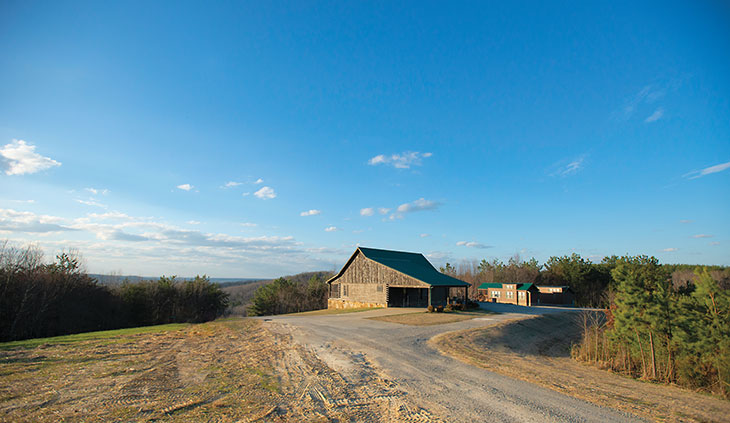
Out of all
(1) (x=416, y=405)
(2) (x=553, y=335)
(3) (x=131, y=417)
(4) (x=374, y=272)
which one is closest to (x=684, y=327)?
(1) (x=416, y=405)

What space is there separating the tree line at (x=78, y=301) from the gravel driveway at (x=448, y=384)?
1398 inches

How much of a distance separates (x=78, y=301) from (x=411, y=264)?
127 feet

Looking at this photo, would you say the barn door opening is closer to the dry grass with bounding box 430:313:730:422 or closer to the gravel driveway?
the dry grass with bounding box 430:313:730:422

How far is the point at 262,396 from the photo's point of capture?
27.1 ft

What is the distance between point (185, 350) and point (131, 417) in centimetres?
827

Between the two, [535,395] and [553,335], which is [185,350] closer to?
[535,395]

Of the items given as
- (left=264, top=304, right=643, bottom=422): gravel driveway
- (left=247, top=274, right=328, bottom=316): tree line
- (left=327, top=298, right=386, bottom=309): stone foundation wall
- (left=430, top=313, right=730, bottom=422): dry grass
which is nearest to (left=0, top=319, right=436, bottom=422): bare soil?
(left=264, top=304, right=643, bottom=422): gravel driveway

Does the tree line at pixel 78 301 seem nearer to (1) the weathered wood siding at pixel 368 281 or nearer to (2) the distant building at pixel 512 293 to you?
(1) the weathered wood siding at pixel 368 281

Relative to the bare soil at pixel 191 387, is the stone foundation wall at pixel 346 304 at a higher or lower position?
lower

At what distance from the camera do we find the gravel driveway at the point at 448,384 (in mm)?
7457

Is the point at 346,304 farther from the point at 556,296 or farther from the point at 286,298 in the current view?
the point at 556,296

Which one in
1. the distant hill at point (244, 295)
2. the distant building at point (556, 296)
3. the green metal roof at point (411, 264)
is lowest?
the distant hill at point (244, 295)

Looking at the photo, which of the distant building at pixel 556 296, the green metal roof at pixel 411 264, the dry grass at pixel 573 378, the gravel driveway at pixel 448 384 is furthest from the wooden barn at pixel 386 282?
the gravel driveway at pixel 448 384

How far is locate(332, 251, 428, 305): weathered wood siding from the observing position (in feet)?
120
